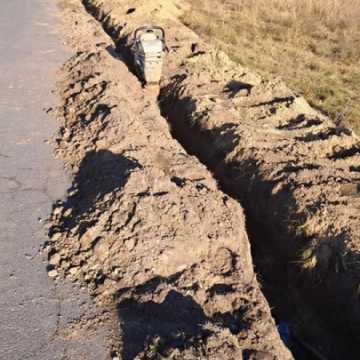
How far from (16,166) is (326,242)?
4569 mm

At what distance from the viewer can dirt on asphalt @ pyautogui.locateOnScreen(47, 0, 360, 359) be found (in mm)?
5117

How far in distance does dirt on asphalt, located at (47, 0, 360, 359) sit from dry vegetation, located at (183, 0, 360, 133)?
9.45 ft

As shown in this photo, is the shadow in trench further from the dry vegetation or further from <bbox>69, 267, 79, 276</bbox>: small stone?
the dry vegetation

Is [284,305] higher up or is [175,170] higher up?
[175,170]

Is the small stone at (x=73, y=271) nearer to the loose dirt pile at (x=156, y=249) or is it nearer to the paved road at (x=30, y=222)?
the loose dirt pile at (x=156, y=249)

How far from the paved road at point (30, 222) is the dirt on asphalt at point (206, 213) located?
231 millimetres

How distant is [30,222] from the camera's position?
6113 mm

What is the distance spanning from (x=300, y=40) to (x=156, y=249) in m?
14.4

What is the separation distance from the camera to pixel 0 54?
11797 mm

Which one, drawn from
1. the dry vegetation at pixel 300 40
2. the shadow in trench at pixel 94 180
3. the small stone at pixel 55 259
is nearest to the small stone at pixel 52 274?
the small stone at pixel 55 259

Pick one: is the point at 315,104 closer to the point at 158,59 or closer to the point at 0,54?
the point at 158,59

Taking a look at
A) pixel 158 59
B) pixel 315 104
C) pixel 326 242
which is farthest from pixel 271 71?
pixel 326 242

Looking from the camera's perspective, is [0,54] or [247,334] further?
[0,54]

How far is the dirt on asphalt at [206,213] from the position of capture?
512 cm
